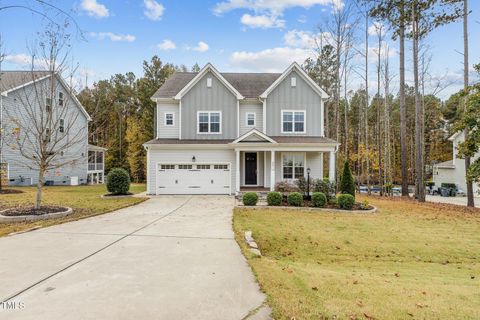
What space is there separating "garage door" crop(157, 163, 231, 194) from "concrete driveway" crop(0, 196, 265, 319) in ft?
30.9

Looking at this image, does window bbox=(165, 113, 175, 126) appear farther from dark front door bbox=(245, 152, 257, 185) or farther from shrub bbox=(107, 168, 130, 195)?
dark front door bbox=(245, 152, 257, 185)

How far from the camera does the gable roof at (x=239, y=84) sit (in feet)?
64.0

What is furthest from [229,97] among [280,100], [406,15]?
[406,15]

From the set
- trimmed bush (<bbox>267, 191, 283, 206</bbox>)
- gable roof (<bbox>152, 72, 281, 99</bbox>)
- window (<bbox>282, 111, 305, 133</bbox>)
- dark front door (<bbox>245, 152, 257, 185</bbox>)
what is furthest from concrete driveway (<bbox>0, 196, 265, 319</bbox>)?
gable roof (<bbox>152, 72, 281, 99</bbox>)

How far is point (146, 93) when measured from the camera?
3647cm

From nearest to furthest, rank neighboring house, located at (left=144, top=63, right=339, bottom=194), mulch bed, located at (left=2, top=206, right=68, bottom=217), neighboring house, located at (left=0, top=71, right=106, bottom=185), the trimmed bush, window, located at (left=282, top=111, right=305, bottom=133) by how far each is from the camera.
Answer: mulch bed, located at (left=2, top=206, right=68, bottom=217)
the trimmed bush
neighboring house, located at (left=144, top=63, right=339, bottom=194)
window, located at (left=282, top=111, right=305, bottom=133)
neighboring house, located at (left=0, top=71, right=106, bottom=185)

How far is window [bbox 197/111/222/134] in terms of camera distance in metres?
18.8

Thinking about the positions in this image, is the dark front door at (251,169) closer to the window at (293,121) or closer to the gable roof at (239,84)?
the window at (293,121)

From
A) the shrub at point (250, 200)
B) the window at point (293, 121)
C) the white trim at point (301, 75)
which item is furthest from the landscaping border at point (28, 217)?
the window at point (293, 121)

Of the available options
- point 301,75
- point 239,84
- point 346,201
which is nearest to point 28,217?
point 346,201

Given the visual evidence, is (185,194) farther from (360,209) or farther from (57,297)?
(57,297)

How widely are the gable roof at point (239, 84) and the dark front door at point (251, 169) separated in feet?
13.7

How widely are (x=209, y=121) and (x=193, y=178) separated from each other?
3991 millimetres

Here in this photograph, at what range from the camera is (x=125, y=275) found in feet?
14.7
